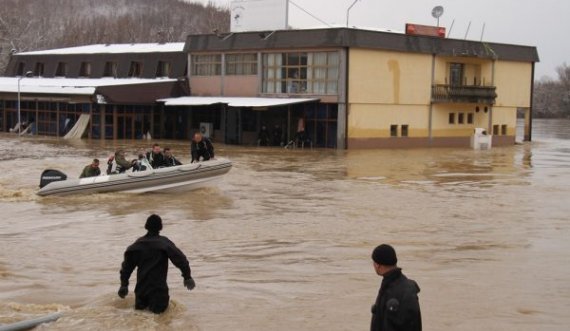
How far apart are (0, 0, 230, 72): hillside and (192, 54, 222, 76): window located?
1353 inches

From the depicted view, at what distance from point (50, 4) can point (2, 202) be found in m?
157

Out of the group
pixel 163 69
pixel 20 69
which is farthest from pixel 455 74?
pixel 20 69

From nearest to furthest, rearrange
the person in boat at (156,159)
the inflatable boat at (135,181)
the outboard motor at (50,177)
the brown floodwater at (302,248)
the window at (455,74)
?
the brown floodwater at (302,248), the inflatable boat at (135,181), the outboard motor at (50,177), the person in boat at (156,159), the window at (455,74)

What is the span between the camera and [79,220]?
1778 cm

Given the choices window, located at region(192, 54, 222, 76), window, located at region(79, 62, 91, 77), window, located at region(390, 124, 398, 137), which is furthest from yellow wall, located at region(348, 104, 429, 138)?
window, located at region(79, 62, 91, 77)

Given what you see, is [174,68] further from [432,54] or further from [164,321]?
[164,321]

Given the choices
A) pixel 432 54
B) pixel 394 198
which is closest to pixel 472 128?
pixel 432 54

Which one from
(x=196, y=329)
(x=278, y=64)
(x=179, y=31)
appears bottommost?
(x=196, y=329)

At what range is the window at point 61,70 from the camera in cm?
5741

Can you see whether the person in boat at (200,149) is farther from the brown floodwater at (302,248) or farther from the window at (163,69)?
the window at (163,69)

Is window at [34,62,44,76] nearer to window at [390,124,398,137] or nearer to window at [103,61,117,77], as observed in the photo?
window at [103,61,117,77]

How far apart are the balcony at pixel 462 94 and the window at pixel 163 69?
662 inches

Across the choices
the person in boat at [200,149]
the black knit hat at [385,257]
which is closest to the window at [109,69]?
the person in boat at [200,149]

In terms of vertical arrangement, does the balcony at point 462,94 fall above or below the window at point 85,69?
below
